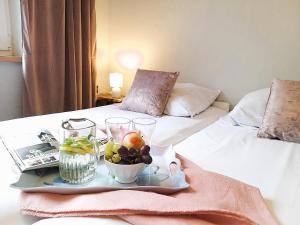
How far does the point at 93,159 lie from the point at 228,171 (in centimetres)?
54

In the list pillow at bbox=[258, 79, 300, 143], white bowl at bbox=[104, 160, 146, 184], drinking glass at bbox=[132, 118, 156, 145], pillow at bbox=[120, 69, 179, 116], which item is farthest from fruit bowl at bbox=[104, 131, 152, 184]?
pillow at bbox=[120, 69, 179, 116]

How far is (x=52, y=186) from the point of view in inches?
29.6

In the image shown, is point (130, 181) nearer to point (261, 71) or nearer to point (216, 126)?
point (216, 126)

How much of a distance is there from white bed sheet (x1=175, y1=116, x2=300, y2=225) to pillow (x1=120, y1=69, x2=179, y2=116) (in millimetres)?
500

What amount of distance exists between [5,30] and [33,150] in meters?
1.67

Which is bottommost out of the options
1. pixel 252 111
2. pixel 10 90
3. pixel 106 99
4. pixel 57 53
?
pixel 106 99

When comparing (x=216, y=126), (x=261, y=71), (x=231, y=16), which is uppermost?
(x=231, y=16)

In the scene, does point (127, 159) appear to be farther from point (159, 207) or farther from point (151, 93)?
point (151, 93)

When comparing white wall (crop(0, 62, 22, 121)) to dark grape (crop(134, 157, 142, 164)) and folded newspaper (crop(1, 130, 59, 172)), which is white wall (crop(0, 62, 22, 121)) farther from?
dark grape (crop(134, 157, 142, 164))

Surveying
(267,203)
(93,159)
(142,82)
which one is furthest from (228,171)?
(142,82)

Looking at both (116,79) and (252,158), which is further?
(116,79)

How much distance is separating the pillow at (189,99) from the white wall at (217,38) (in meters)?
0.20

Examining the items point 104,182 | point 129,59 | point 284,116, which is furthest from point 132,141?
point 129,59

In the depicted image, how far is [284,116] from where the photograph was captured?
1.49 meters
